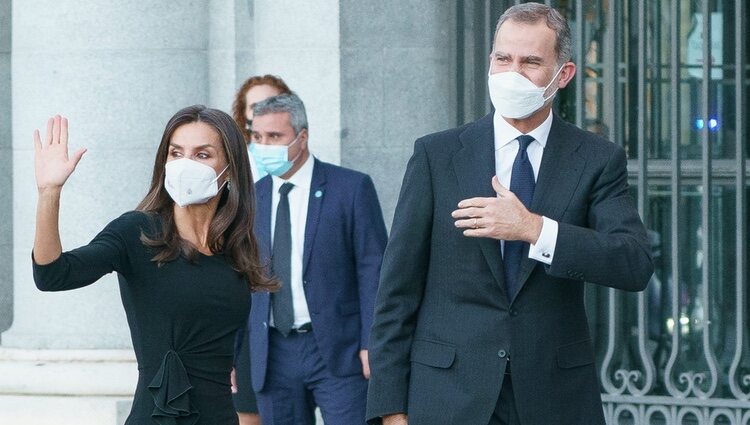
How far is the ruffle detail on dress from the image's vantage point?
13.9 ft

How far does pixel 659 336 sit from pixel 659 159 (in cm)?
85

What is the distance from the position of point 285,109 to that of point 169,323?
219cm

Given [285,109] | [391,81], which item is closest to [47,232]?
[285,109]

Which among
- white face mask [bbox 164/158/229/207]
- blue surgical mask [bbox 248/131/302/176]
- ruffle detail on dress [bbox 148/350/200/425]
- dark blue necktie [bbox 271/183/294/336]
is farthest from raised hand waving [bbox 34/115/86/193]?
blue surgical mask [bbox 248/131/302/176]

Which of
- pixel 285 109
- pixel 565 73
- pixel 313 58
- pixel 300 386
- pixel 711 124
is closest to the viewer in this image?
pixel 565 73

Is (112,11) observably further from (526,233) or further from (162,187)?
(526,233)

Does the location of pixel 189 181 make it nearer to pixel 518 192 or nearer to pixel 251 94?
pixel 518 192

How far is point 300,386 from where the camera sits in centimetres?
612

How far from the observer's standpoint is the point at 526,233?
147 inches

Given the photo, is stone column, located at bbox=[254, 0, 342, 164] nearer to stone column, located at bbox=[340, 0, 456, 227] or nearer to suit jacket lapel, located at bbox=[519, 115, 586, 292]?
stone column, located at bbox=[340, 0, 456, 227]

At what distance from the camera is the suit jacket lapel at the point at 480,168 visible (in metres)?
3.95

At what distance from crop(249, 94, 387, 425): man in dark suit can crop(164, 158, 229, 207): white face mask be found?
1.57 m

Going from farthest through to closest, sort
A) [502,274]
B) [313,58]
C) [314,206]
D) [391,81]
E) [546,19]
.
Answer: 1. [391,81]
2. [313,58]
3. [314,206]
4. [546,19]
5. [502,274]

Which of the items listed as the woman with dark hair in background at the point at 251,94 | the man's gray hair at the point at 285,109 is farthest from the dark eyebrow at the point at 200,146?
the woman with dark hair in background at the point at 251,94
